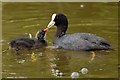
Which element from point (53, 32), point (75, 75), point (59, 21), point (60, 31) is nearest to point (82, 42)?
point (60, 31)

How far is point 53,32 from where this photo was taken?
1477cm

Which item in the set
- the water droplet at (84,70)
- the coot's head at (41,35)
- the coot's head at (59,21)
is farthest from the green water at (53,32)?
the coot's head at (59,21)

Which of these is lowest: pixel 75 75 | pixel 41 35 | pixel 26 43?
pixel 75 75

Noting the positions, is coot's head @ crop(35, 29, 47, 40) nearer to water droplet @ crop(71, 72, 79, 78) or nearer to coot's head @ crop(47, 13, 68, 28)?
coot's head @ crop(47, 13, 68, 28)

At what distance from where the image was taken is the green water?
37.4 ft

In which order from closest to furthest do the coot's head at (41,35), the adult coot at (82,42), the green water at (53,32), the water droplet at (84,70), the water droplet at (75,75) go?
the water droplet at (75,75)
the water droplet at (84,70)
the green water at (53,32)
the adult coot at (82,42)
the coot's head at (41,35)

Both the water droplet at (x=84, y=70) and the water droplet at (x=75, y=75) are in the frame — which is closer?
the water droplet at (x=75, y=75)

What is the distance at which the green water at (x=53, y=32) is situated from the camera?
11414 mm

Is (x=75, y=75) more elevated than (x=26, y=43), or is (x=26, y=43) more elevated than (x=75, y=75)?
(x=26, y=43)

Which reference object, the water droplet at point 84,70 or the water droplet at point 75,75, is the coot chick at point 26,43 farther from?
the water droplet at point 75,75

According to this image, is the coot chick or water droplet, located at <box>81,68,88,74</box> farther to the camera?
the coot chick

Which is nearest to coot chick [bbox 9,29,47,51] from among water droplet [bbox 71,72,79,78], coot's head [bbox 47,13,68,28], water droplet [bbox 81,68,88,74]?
coot's head [bbox 47,13,68,28]

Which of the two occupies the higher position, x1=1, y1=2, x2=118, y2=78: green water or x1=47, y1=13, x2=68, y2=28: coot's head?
x1=47, y1=13, x2=68, y2=28: coot's head

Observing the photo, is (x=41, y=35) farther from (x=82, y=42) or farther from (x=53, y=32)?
(x=53, y=32)
